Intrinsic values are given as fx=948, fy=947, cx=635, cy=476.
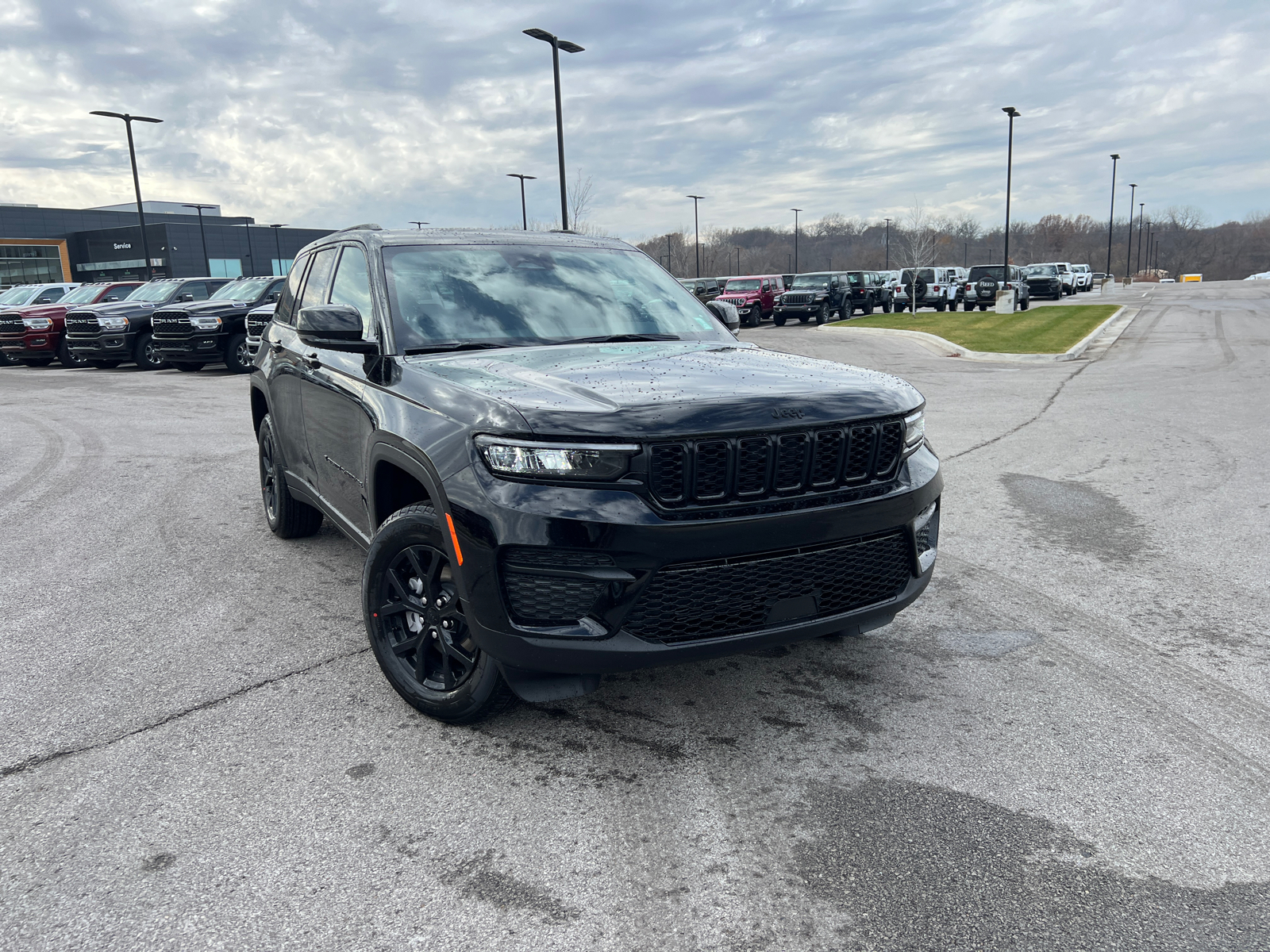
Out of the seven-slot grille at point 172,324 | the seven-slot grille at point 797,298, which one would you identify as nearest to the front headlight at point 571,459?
the seven-slot grille at point 172,324

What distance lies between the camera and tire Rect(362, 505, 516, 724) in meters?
3.29

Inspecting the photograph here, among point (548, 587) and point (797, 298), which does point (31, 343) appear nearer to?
point (797, 298)

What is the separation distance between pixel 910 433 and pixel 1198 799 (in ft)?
4.80

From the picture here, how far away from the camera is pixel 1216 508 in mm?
6500

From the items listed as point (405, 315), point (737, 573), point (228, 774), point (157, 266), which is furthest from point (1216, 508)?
point (157, 266)

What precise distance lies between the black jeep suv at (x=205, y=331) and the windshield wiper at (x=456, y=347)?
16304 millimetres

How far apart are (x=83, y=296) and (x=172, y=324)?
8.12 m

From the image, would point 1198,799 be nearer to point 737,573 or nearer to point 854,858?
point 854,858

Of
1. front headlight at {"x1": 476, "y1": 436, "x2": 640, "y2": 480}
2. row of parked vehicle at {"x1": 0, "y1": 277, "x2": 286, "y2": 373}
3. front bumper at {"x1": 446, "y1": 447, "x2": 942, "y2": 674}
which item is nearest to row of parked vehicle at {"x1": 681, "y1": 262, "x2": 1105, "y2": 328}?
row of parked vehicle at {"x1": 0, "y1": 277, "x2": 286, "y2": 373}

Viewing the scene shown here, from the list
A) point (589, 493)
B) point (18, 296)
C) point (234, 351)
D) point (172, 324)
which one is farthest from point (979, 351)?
point (18, 296)

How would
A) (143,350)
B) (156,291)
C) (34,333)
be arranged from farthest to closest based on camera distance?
1. (156,291)
2. (34,333)
3. (143,350)

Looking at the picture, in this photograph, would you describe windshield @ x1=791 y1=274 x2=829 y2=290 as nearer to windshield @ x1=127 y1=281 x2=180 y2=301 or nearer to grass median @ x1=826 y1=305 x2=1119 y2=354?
grass median @ x1=826 y1=305 x2=1119 y2=354

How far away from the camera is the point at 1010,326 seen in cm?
2683

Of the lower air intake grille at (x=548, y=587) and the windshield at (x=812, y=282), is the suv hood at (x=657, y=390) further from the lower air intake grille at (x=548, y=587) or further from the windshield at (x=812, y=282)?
the windshield at (x=812, y=282)
